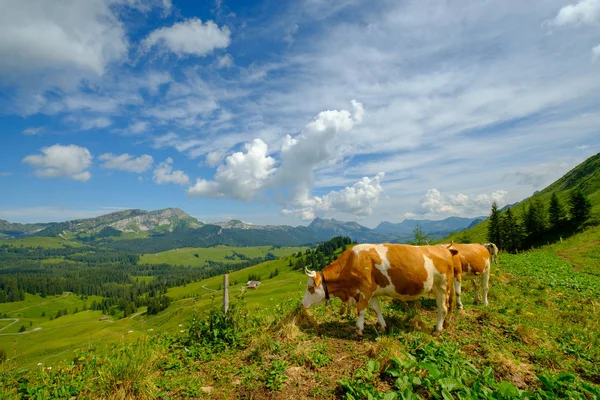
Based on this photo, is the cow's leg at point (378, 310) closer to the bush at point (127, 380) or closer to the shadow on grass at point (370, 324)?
the shadow on grass at point (370, 324)

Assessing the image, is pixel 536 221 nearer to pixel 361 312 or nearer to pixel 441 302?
pixel 441 302

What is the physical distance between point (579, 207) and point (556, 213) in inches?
159

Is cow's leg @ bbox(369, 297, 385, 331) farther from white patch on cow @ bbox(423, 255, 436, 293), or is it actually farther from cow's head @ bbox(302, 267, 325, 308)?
cow's head @ bbox(302, 267, 325, 308)

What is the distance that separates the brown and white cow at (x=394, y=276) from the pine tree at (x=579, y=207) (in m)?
69.7

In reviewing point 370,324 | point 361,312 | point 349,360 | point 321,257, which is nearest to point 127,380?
point 349,360

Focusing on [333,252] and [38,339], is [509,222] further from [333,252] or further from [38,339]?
[38,339]

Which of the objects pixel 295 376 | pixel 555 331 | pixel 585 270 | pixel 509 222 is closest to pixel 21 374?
pixel 295 376

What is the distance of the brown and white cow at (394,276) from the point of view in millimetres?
8750

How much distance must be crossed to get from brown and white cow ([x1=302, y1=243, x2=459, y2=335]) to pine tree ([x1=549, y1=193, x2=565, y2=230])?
71.6 meters

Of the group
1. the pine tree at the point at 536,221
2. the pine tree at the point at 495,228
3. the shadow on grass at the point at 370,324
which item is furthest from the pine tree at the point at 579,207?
the shadow on grass at the point at 370,324

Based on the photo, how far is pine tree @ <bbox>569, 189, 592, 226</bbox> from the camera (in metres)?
56.2

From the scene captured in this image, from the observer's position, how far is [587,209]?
56188 millimetres

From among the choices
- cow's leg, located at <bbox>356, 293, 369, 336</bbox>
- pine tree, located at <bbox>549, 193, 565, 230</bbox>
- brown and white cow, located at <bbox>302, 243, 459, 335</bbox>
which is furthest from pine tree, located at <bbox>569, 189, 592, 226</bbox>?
cow's leg, located at <bbox>356, 293, 369, 336</bbox>

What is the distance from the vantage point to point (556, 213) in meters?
60.7
